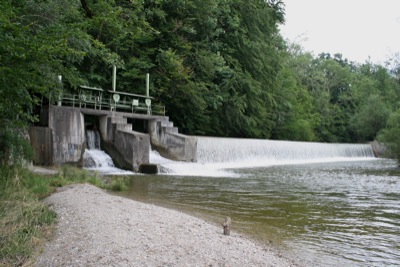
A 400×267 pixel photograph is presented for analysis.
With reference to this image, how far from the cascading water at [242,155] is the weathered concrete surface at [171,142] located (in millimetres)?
860

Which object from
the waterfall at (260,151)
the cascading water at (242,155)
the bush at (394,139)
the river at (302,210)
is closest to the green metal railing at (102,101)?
the cascading water at (242,155)

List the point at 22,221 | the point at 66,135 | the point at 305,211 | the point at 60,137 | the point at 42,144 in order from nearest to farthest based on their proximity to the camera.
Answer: the point at 22,221, the point at 305,211, the point at 42,144, the point at 60,137, the point at 66,135

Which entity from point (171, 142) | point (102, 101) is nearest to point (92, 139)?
point (171, 142)

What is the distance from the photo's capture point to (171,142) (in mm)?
21125

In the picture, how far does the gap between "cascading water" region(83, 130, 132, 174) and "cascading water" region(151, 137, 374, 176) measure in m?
2.19

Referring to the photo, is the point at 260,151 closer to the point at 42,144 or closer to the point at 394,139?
the point at 394,139

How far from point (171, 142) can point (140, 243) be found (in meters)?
16.3

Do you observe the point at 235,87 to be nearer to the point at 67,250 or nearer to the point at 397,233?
the point at 397,233

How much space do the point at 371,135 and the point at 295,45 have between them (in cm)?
1665

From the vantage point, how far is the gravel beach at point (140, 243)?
4422mm

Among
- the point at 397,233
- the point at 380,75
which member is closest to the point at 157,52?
the point at 397,233

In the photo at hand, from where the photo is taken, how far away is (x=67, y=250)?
4.68 metres

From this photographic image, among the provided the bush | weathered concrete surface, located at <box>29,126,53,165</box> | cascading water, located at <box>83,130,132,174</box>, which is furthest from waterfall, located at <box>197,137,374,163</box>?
weathered concrete surface, located at <box>29,126,53,165</box>

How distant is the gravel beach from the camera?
442 centimetres
